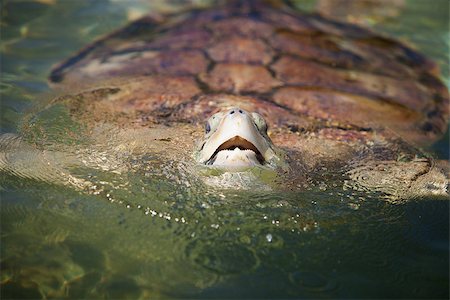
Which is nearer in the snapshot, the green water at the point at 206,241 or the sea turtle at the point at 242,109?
the green water at the point at 206,241

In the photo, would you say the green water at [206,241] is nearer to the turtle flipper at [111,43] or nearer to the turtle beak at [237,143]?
the turtle beak at [237,143]

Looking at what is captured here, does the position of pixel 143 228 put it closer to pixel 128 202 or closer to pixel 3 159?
pixel 128 202

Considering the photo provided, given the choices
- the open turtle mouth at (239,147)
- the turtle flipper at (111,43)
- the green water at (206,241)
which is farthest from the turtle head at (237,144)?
the turtle flipper at (111,43)

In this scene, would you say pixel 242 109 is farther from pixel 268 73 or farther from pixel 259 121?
pixel 268 73

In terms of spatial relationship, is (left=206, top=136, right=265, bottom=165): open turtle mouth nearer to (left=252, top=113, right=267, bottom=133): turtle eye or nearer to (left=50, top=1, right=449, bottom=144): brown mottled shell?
(left=252, top=113, right=267, bottom=133): turtle eye

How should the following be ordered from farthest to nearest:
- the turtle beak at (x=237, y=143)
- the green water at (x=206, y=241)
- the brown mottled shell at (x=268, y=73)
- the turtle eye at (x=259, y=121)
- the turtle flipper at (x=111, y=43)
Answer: the turtle flipper at (x=111, y=43) < the brown mottled shell at (x=268, y=73) < the turtle eye at (x=259, y=121) < the turtle beak at (x=237, y=143) < the green water at (x=206, y=241)

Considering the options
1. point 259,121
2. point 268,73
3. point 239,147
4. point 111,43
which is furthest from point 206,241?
point 111,43

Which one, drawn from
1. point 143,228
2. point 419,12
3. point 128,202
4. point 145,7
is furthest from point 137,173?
point 419,12
